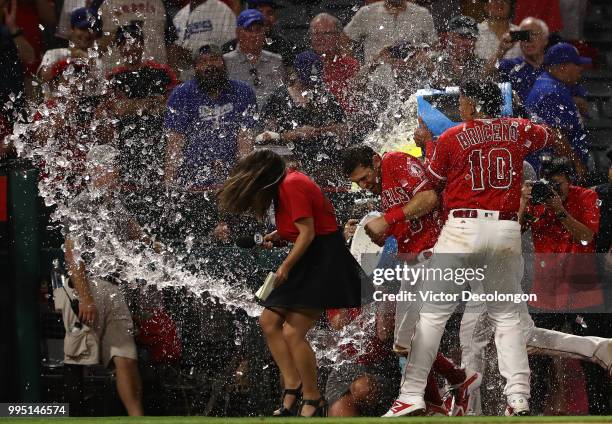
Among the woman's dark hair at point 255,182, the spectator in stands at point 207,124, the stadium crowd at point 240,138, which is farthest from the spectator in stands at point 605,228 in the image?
the spectator in stands at point 207,124

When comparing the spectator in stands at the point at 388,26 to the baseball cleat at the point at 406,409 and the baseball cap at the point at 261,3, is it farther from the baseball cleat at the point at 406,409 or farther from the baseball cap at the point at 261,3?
the baseball cleat at the point at 406,409

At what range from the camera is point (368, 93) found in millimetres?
8492

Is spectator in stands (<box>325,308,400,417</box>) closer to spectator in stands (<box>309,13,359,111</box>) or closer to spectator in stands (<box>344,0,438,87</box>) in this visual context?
spectator in stands (<box>309,13,359,111</box>)

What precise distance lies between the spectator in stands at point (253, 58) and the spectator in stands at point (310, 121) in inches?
9.0

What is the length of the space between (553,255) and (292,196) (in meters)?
1.77

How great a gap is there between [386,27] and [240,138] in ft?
4.99

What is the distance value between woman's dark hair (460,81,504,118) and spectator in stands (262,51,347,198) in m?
1.42

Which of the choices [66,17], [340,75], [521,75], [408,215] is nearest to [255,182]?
[408,215]

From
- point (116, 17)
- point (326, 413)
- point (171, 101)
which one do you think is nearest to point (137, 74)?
point (171, 101)

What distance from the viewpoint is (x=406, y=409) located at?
264 inches

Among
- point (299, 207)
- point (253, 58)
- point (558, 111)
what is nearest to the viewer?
point (299, 207)

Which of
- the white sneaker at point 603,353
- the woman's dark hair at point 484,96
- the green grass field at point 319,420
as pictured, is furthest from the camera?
the white sneaker at point 603,353

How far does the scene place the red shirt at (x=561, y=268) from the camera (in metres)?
7.23

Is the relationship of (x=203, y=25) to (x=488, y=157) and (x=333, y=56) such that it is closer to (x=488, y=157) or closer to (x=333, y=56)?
Answer: (x=333, y=56)
